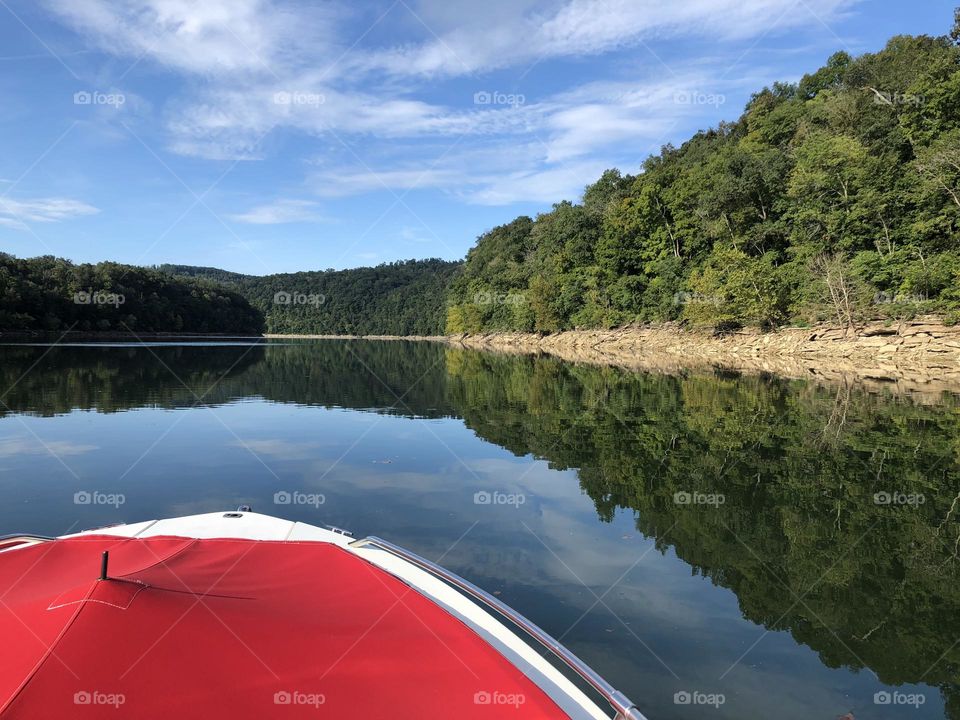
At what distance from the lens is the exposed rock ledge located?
2600cm

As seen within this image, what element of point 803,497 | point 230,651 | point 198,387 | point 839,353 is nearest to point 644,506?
point 803,497

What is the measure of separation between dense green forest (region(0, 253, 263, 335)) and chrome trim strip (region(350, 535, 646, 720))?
86464 millimetres

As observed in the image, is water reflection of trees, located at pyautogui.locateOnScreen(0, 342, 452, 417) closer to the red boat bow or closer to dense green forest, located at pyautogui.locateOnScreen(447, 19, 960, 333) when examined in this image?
the red boat bow

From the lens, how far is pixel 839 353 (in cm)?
3706

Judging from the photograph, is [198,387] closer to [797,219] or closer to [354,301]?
[797,219]

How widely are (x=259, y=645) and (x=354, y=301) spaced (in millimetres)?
175648

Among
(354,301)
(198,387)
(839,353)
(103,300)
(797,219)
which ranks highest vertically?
(354,301)

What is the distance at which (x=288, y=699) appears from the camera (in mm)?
2902

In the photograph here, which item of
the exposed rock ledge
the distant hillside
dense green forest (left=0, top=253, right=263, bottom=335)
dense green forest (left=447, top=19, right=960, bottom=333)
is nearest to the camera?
the exposed rock ledge

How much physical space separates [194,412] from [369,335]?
523ft

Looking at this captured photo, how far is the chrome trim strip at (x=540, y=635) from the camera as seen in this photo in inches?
117

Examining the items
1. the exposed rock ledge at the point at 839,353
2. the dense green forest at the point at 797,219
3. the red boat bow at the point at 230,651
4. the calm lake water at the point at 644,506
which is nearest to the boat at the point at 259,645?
the red boat bow at the point at 230,651

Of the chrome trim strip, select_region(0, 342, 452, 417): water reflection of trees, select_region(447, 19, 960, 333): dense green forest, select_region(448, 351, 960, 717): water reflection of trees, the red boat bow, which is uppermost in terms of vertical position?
select_region(447, 19, 960, 333): dense green forest

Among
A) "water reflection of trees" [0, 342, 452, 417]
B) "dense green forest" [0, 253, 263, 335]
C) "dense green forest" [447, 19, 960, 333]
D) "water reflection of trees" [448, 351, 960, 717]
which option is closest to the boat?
"water reflection of trees" [448, 351, 960, 717]
